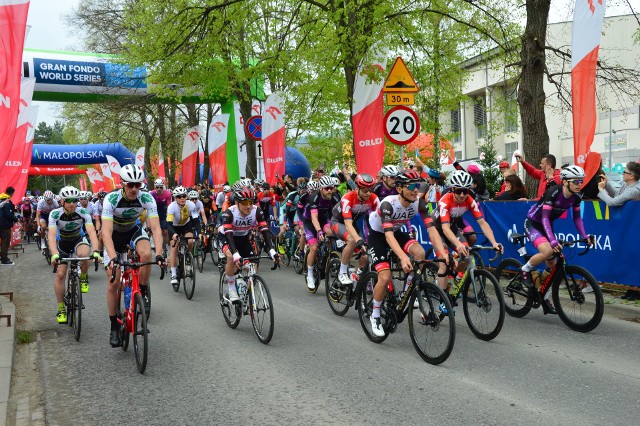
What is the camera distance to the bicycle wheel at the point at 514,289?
27.3 feet

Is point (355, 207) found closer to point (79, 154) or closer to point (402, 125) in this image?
point (402, 125)

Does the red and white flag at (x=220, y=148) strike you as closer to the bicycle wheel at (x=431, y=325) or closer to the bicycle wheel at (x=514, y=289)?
the bicycle wheel at (x=514, y=289)

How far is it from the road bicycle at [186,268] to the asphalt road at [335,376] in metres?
2.24

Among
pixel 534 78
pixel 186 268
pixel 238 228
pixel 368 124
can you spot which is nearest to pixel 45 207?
pixel 186 268

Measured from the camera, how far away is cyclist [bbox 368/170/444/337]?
23.8 feet

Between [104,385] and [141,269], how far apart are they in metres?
1.89

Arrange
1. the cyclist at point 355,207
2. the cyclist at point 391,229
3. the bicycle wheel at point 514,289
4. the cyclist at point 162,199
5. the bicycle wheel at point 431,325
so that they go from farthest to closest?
the cyclist at point 162,199
the cyclist at point 355,207
the bicycle wheel at point 514,289
the cyclist at point 391,229
the bicycle wheel at point 431,325

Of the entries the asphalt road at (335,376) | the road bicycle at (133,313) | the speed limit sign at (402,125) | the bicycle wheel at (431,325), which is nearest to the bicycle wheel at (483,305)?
the asphalt road at (335,376)

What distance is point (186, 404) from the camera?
18.4 ft

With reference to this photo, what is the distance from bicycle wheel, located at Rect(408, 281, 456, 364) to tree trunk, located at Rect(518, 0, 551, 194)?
25.3 ft

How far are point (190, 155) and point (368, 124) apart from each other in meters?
13.7

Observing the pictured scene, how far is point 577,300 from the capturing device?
7668 millimetres

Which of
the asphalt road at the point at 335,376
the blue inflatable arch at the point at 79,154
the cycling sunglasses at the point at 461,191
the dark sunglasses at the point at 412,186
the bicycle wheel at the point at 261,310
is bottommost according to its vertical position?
the asphalt road at the point at 335,376

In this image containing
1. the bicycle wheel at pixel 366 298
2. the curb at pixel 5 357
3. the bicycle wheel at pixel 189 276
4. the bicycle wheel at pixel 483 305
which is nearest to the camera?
the curb at pixel 5 357
